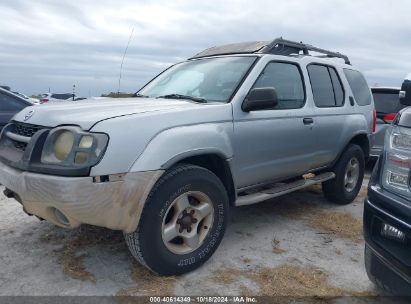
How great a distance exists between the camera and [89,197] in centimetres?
266

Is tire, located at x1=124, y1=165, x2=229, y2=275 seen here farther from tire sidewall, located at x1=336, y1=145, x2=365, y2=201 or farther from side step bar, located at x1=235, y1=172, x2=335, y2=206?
tire sidewall, located at x1=336, y1=145, x2=365, y2=201

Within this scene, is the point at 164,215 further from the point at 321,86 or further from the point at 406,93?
the point at 321,86

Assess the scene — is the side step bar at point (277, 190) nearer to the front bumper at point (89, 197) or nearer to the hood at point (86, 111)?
the hood at point (86, 111)

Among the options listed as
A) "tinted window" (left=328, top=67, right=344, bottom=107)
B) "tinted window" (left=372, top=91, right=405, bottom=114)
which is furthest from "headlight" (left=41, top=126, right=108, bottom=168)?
"tinted window" (left=372, top=91, right=405, bottom=114)

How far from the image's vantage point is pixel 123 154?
2721 mm

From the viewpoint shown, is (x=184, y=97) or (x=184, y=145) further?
(x=184, y=97)

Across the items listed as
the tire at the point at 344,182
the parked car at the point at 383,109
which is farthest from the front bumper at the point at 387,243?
the parked car at the point at 383,109

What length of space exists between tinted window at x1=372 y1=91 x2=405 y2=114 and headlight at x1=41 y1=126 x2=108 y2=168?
6207mm

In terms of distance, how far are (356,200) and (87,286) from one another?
4.10 meters

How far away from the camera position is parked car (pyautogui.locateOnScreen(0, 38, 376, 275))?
271cm

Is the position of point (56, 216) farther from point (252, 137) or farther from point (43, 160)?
point (252, 137)

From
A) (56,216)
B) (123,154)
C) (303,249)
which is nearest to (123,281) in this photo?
(56,216)

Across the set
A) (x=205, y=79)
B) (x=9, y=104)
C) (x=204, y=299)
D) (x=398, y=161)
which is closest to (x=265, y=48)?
(x=205, y=79)

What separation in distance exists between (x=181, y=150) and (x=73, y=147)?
2.53ft
